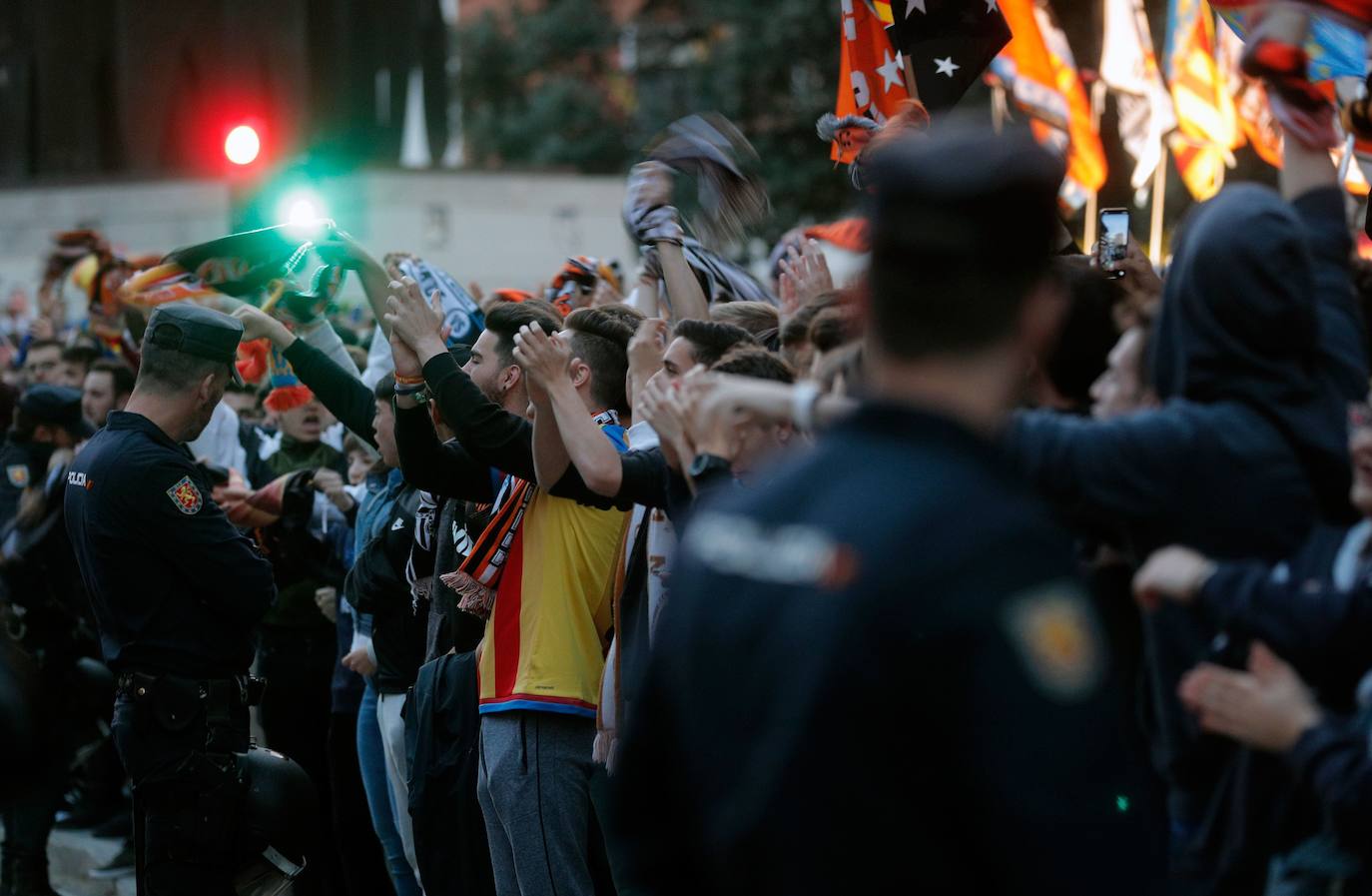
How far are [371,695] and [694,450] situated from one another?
374 centimetres

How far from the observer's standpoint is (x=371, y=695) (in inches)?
289

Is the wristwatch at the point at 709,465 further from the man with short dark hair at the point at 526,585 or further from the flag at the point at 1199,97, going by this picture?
the flag at the point at 1199,97

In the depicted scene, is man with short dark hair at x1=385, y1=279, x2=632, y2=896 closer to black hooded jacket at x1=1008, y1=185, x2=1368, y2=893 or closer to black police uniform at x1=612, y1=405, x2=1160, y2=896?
black hooded jacket at x1=1008, y1=185, x2=1368, y2=893

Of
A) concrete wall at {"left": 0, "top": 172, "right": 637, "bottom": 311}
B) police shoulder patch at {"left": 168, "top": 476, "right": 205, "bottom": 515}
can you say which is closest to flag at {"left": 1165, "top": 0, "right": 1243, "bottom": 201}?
police shoulder patch at {"left": 168, "top": 476, "right": 205, "bottom": 515}

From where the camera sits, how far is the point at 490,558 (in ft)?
18.9

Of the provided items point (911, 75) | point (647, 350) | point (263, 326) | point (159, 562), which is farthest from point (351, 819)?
point (911, 75)

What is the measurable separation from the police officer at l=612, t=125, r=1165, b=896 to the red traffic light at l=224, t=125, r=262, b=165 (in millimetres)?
10289

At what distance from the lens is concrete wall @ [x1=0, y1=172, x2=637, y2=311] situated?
875 inches

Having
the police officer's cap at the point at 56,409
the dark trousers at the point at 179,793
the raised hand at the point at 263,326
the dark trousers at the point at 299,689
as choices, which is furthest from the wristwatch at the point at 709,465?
the police officer's cap at the point at 56,409

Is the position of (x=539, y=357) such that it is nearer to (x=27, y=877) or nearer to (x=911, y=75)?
(x=911, y=75)

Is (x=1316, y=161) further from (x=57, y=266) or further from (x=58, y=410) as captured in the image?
(x=57, y=266)

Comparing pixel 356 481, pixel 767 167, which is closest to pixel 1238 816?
pixel 356 481

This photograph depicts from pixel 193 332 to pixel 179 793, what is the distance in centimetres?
156

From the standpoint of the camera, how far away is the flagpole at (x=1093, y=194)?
1133 centimetres
